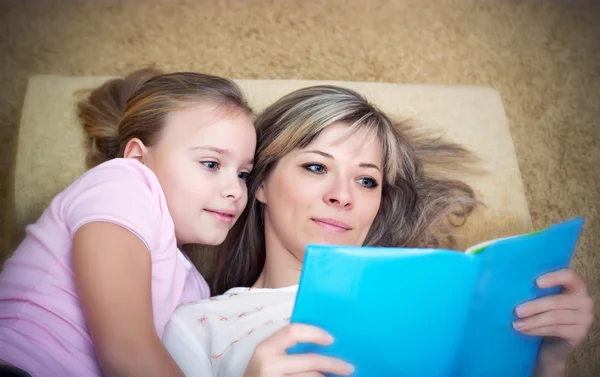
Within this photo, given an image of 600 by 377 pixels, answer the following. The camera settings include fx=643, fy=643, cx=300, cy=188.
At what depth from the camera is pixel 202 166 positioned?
3.75ft

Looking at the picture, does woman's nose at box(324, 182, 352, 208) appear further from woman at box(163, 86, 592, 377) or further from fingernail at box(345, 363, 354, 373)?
fingernail at box(345, 363, 354, 373)

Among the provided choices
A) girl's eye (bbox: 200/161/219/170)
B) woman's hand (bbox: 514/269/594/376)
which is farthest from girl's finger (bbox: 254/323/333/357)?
girl's eye (bbox: 200/161/219/170)

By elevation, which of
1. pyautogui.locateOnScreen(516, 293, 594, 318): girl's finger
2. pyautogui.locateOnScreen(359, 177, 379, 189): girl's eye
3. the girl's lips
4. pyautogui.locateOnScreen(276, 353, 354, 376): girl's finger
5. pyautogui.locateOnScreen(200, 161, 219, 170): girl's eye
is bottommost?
pyautogui.locateOnScreen(276, 353, 354, 376): girl's finger

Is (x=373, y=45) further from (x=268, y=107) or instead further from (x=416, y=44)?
(x=268, y=107)

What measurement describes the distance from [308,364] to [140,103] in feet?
2.16

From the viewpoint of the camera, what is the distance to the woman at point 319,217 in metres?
1.04

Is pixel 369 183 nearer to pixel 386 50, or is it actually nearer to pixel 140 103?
pixel 140 103

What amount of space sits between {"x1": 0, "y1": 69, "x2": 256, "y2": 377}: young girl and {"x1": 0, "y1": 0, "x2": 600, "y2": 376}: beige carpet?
15.6 inches

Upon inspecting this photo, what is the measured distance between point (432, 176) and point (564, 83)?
1.93ft

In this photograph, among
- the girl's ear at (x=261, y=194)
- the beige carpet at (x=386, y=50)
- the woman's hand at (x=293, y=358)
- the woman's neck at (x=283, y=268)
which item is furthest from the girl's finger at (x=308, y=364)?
the beige carpet at (x=386, y=50)

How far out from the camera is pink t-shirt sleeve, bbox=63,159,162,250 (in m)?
0.97

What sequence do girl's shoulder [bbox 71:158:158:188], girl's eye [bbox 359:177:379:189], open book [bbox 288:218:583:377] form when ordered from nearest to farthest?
open book [bbox 288:218:583:377]
girl's shoulder [bbox 71:158:158:188]
girl's eye [bbox 359:177:379:189]

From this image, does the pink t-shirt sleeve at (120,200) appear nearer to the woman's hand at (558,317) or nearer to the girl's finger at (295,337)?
the girl's finger at (295,337)

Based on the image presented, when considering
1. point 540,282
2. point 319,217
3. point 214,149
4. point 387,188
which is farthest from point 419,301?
point 387,188
